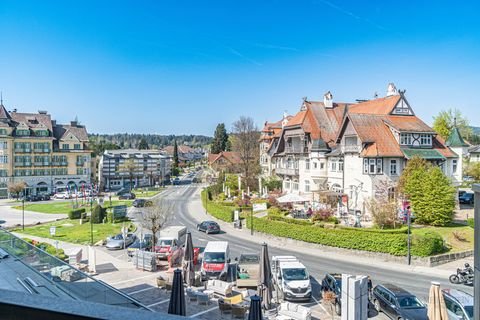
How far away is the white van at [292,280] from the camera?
59.3 ft

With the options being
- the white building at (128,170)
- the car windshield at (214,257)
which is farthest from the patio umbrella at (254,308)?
the white building at (128,170)

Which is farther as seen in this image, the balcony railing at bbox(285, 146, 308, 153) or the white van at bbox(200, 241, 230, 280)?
the balcony railing at bbox(285, 146, 308, 153)

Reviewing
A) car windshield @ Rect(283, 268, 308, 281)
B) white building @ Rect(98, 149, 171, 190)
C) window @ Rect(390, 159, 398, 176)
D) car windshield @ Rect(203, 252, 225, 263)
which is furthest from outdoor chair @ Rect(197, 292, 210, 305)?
white building @ Rect(98, 149, 171, 190)

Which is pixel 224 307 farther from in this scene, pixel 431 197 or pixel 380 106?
pixel 380 106

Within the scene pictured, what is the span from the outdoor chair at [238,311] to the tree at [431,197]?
69.8 feet

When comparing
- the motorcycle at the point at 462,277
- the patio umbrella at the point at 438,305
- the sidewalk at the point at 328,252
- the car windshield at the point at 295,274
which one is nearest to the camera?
the patio umbrella at the point at 438,305

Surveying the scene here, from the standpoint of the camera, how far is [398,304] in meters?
15.8

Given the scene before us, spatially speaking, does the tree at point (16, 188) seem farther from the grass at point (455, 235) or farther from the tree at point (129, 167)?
the grass at point (455, 235)

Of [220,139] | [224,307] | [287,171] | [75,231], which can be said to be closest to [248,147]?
[287,171]

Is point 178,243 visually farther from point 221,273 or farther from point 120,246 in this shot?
point 221,273

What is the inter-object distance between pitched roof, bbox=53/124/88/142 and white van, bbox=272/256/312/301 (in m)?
69.1

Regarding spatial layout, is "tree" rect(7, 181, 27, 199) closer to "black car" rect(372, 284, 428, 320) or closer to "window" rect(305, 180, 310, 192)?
"window" rect(305, 180, 310, 192)

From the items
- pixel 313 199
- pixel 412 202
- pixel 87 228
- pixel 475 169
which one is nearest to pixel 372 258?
pixel 412 202

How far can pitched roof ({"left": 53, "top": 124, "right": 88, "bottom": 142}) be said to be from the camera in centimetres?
7812
